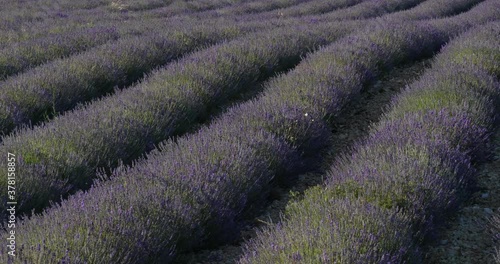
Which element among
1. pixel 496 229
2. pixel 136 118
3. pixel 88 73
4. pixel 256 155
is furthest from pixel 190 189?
pixel 88 73

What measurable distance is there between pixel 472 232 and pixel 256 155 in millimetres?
1583

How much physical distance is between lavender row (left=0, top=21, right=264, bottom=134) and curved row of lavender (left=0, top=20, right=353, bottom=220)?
18.8 inches

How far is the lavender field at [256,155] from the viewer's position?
2.98 meters

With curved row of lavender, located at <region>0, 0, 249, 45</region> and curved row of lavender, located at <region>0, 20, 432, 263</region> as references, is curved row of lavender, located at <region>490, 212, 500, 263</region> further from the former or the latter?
curved row of lavender, located at <region>0, 0, 249, 45</region>

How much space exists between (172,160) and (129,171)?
1.01 feet

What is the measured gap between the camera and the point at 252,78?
6.84 meters

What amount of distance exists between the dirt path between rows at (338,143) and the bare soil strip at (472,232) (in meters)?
0.99

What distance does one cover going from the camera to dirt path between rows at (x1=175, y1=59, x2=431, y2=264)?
356 centimetres

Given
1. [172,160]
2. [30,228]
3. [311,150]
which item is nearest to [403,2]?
[311,150]

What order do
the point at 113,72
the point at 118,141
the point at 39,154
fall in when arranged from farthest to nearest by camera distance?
the point at 113,72
the point at 118,141
the point at 39,154

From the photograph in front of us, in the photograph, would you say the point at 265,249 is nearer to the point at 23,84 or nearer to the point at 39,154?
the point at 39,154

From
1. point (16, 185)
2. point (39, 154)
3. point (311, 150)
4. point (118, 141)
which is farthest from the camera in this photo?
point (311, 150)

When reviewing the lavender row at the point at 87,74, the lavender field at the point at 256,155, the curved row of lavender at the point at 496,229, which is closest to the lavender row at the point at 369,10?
the lavender row at the point at 87,74

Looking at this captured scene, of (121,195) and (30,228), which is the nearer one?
(30,228)
